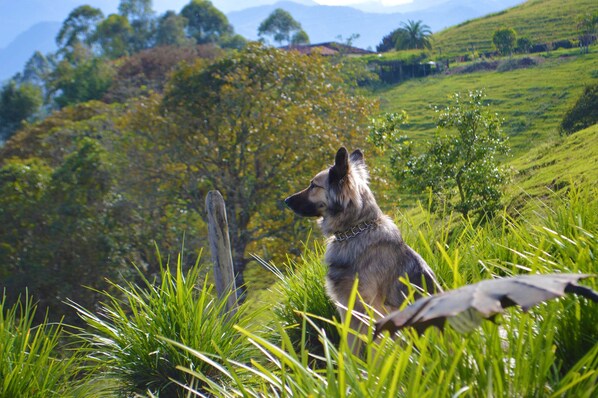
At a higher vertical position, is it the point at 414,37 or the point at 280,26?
the point at 280,26

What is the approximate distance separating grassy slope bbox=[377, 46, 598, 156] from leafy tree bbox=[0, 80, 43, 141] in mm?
42770

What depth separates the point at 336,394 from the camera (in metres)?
2.35

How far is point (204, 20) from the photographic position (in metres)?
90.2

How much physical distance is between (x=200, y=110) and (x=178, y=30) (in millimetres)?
68023

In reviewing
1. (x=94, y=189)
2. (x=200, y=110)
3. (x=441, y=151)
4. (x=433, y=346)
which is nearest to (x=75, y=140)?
(x=94, y=189)

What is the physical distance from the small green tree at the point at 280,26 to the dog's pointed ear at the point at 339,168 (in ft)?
318

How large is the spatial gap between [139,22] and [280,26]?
2152cm

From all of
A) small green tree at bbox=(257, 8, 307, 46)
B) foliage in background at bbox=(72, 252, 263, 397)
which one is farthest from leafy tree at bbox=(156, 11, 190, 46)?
foliage in background at bbox=(72, 252, 263, 397)

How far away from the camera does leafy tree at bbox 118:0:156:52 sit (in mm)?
84438

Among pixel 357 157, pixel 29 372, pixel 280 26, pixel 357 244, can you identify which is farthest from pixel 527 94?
pixel 280 26

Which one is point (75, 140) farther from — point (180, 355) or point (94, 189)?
point (180, 355)

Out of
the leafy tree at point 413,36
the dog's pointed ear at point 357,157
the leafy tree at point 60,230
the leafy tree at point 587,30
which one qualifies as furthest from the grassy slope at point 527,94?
the dog's pointed ear at point 357,157

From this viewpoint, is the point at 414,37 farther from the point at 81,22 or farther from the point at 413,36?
the point at 81,22

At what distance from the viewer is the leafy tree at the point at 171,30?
8062 centimetres
